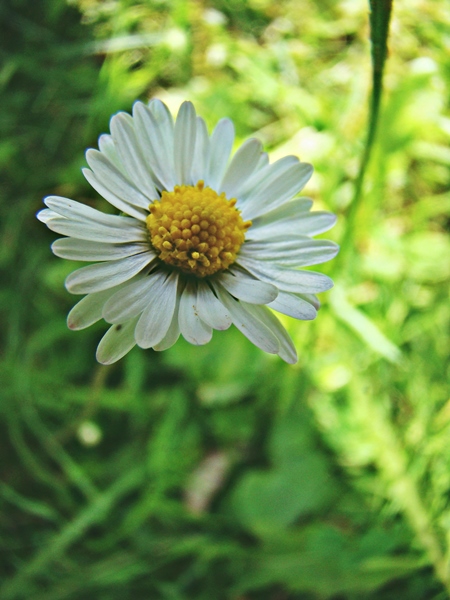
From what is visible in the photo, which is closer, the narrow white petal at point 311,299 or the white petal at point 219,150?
the narrow white petal at point 311,299

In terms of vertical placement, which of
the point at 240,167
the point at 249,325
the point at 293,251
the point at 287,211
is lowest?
the point at 249,325

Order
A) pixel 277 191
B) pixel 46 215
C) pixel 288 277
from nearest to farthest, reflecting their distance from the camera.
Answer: pixel 46 215
pixel 288 277
pixel 277 191

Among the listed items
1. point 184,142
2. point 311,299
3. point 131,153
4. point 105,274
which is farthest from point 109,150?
point 311,299

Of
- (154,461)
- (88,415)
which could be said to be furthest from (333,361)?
(88,415)

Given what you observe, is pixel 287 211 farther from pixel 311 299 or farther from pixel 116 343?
pixel 116 343

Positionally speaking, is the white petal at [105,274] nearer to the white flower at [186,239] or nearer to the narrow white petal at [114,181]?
the white flower at [186,239]

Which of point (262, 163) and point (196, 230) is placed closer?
point (196, 230)

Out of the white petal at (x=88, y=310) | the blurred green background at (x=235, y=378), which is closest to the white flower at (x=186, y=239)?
the white petal at (x=88, y=310)
